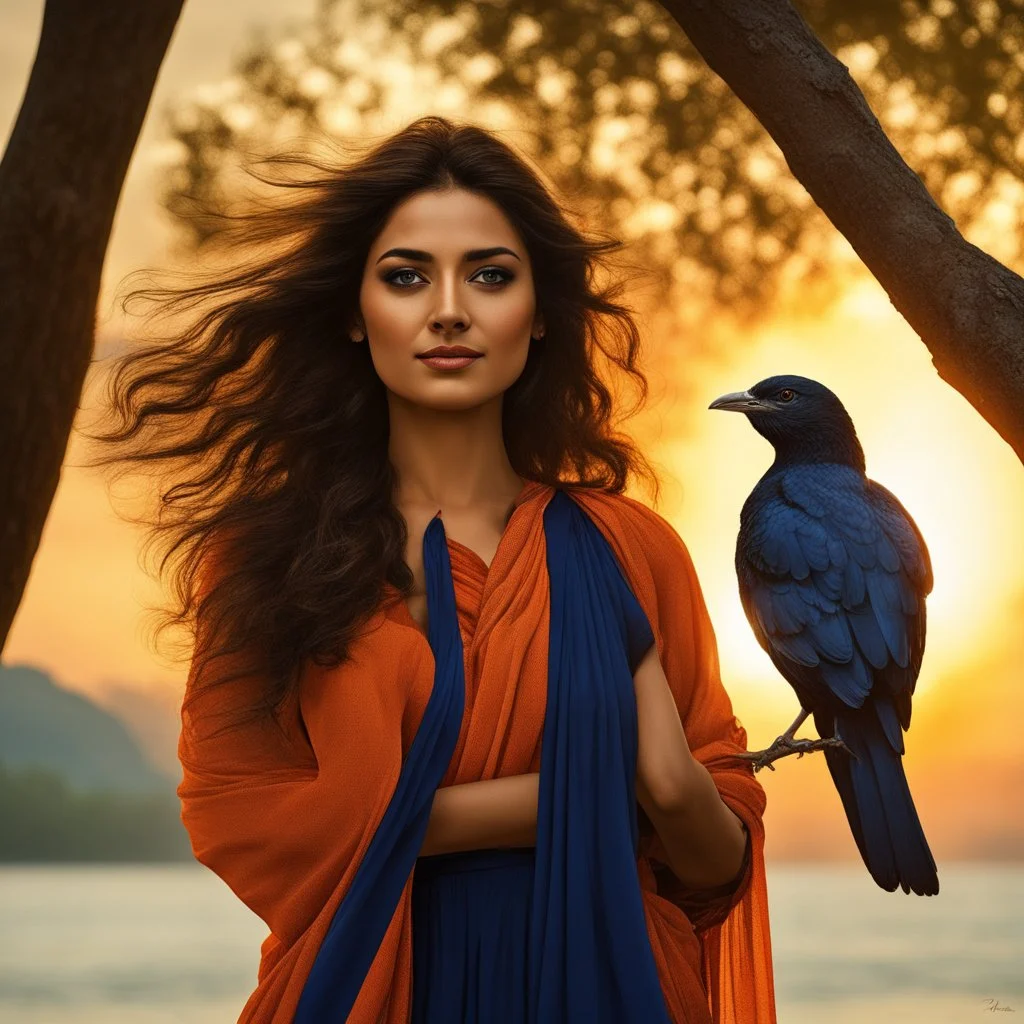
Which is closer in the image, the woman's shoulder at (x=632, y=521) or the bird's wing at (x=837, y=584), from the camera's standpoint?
the bird's wing at (x=837, y=584)

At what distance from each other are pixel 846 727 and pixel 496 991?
0.64 m

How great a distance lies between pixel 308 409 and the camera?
251 cm

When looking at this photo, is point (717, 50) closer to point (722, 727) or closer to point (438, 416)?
point (438, 416)

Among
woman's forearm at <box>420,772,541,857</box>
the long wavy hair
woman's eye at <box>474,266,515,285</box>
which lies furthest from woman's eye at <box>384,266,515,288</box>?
woman's forearm at <box>420,772,541,857</box>

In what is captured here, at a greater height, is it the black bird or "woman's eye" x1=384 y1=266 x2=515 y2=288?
"woman's eye" x1=384 y1=266 x2=515 y2=288

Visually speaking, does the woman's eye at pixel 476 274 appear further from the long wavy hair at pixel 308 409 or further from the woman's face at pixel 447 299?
the long wavy hair at pixel 308 409

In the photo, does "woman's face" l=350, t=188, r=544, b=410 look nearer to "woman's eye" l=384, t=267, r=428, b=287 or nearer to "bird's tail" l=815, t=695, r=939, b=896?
"woman's eye" l=384, t=267, r=428, b=287

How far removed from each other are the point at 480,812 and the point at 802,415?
80cm

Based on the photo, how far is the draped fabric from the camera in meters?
2.16

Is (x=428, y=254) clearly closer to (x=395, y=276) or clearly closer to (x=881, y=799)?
(x=395, y=276)

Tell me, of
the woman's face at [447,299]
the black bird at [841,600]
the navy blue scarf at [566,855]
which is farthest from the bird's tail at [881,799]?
the woman's face at [447,299]

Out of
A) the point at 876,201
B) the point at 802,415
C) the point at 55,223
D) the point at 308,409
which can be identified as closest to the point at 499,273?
the point at 308,409

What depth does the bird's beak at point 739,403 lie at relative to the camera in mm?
2381

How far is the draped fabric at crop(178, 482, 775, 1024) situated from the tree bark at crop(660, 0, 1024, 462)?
70cm
